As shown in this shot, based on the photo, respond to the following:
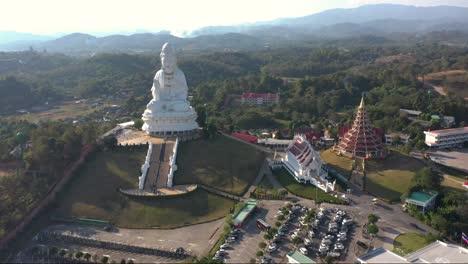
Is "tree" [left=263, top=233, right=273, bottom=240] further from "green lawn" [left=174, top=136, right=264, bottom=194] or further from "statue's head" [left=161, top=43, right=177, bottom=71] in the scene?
"statue's head" [left=161, top=43, right=177, bottom=71]

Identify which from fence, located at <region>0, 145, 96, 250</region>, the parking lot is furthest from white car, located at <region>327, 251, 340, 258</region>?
fence, located at <region>0, 145, 96, 250</region>

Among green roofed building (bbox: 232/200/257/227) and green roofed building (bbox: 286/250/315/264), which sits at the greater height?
green roofed building (bbox: 232/200/257/227)

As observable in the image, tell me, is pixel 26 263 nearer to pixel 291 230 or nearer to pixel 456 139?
pixel 291 230

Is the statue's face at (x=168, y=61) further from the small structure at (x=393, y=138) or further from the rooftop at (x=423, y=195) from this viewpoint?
the small structure at (x=393, y=138)

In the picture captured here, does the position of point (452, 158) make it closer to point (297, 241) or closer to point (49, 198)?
point (297, 241)

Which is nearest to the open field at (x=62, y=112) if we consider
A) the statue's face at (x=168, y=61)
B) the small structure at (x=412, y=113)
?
the statue's face at (x=168, y=61)

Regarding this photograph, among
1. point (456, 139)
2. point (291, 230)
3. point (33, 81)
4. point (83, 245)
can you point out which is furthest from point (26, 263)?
point (33, 81)
